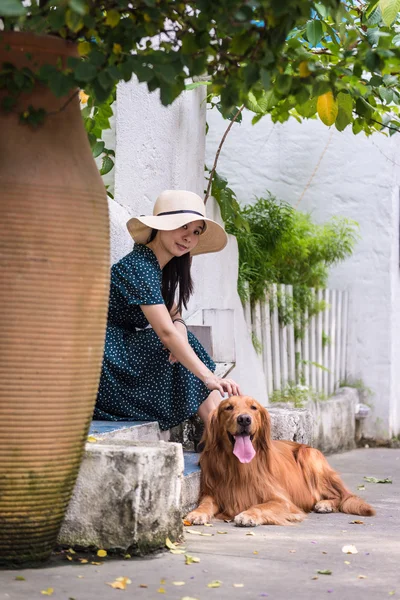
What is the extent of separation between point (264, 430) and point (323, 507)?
661 mm

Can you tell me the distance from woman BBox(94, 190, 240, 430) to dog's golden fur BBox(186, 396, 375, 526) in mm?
248

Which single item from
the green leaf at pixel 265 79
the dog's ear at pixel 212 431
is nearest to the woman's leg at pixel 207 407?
the dog's ear at pixel 212 431

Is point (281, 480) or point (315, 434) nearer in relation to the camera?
point (281, 480)

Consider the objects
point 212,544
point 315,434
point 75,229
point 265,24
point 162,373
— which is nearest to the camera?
point 265,24

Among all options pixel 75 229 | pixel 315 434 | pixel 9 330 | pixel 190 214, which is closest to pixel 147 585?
pixel 9 330

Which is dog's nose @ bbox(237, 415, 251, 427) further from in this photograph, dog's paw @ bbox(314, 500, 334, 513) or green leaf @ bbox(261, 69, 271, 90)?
green leaf @ bbox(261, 69, 271, 90)

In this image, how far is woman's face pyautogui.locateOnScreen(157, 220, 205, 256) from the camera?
5082 millimetres

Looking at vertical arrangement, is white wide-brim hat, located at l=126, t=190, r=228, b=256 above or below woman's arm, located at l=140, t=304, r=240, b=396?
above

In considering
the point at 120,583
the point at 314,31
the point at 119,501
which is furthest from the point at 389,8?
the point at 120,583

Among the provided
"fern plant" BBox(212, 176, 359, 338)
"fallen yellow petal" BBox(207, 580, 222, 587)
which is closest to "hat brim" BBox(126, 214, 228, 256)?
"fallen yellow petal" BBox(207, 580, 222, 587)

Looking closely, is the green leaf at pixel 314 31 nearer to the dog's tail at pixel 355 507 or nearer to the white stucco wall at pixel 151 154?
the white stucco wall at pixel 151 154

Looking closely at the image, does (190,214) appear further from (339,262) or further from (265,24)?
(339,262)

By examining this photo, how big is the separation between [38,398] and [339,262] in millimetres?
6681

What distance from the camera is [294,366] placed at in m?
8.95
